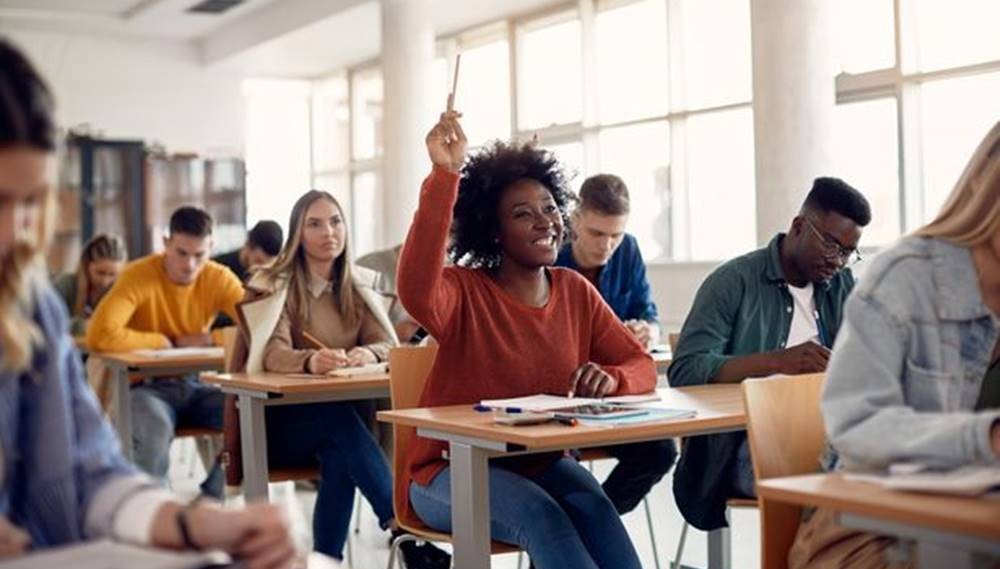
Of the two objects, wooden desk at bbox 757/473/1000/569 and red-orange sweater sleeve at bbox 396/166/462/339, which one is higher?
red-orange sweater sleeve at bbox 396/166/462/339

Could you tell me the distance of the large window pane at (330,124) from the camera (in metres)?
12.8

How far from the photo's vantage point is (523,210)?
3.12 m

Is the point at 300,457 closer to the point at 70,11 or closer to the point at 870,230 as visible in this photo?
the point at 870,230

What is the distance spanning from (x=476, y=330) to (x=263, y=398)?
1.02m

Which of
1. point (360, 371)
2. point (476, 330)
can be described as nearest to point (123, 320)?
point (360, 371)

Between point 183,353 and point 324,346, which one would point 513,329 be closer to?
point 324,346

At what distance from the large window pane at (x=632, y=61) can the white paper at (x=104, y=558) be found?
7838 millimetres

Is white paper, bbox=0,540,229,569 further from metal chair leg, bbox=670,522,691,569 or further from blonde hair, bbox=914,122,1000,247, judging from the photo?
metal chair leg, bbox=670,522,691,569

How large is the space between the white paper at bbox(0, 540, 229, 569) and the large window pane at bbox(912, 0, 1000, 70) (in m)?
6.16

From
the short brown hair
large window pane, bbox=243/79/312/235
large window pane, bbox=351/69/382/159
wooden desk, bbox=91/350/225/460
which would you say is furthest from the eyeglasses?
large window pane, bbox=243/79/312/235

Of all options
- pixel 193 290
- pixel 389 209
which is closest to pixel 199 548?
pixel 193 290

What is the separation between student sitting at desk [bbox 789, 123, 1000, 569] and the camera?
1830 millimetres

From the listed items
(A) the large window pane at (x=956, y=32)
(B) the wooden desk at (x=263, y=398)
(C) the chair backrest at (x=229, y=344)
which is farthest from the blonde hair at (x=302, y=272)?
(A) the large window pane at (x=956, y=32)

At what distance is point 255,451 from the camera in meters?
3.78
